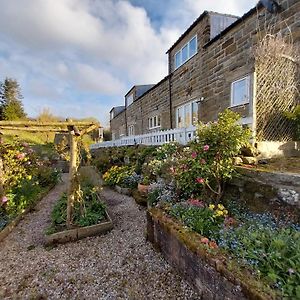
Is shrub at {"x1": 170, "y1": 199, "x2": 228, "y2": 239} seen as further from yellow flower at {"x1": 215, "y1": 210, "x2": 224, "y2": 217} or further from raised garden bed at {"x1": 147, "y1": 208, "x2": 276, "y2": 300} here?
raised garden bed at {"x1": 147, "y1": 208, "x2": 276, "y2": 300}

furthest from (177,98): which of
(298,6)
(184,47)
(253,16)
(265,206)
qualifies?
(265,206)

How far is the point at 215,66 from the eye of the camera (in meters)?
7.99

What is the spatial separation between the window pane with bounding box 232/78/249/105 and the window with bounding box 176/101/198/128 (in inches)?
84.2

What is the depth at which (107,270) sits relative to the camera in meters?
3.06

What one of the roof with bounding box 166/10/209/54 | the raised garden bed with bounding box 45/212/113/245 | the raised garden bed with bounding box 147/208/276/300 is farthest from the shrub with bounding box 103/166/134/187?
the roof with bounding box 166/10/209/54

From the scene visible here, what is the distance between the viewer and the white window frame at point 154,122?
13.1 m

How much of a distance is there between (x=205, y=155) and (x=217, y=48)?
235 inches

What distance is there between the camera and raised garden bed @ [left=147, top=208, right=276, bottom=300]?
6.01 feet

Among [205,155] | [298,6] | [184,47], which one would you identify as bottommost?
[205,155]

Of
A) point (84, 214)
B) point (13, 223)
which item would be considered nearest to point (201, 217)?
point (84, 214)

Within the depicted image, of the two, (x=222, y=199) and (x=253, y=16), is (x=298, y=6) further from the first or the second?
(x=222, y=199)

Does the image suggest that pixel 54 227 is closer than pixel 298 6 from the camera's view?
Yes

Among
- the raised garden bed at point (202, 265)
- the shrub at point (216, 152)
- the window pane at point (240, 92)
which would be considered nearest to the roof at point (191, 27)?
the window pane at point (240, 92)

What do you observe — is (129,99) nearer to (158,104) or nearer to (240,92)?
(158,104)
